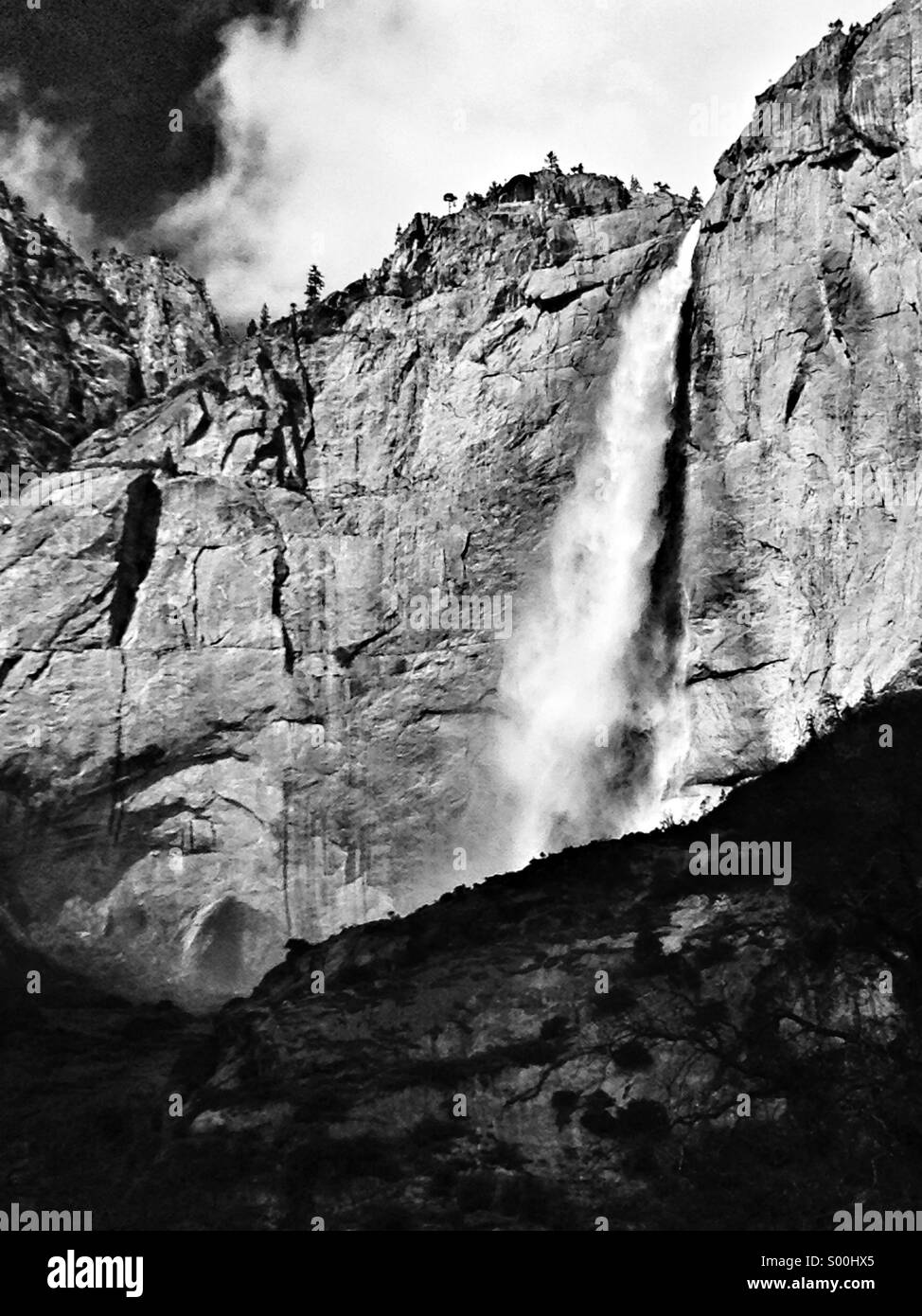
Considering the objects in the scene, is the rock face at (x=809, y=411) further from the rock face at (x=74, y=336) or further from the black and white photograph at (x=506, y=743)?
the rock face at (x=74, y=336)

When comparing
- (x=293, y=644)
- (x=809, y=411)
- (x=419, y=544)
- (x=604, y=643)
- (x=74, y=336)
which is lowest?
(x=604, y=643)

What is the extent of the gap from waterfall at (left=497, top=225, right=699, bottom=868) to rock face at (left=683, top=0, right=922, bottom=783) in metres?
1.88

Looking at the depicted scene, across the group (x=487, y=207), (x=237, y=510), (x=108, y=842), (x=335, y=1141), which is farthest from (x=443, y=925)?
(x=487, y=207)

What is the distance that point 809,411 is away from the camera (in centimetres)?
4578

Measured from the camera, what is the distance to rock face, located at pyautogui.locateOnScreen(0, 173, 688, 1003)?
5072 cm

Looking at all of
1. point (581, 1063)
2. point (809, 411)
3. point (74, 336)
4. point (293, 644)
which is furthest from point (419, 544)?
point (74, 336)

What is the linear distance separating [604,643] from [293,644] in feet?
35.2

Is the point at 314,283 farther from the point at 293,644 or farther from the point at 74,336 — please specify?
the point at 293,644

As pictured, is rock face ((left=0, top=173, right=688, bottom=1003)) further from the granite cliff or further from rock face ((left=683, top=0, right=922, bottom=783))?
rock face ((left=683, top=0, right=922, bottom=783))

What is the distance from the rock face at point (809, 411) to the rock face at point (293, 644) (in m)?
5.24

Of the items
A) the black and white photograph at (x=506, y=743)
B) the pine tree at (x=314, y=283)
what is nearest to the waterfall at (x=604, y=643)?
the black and white photograph at (x=506, y=743)

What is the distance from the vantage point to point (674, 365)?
5041 cm

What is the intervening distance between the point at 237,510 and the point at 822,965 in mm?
27319
